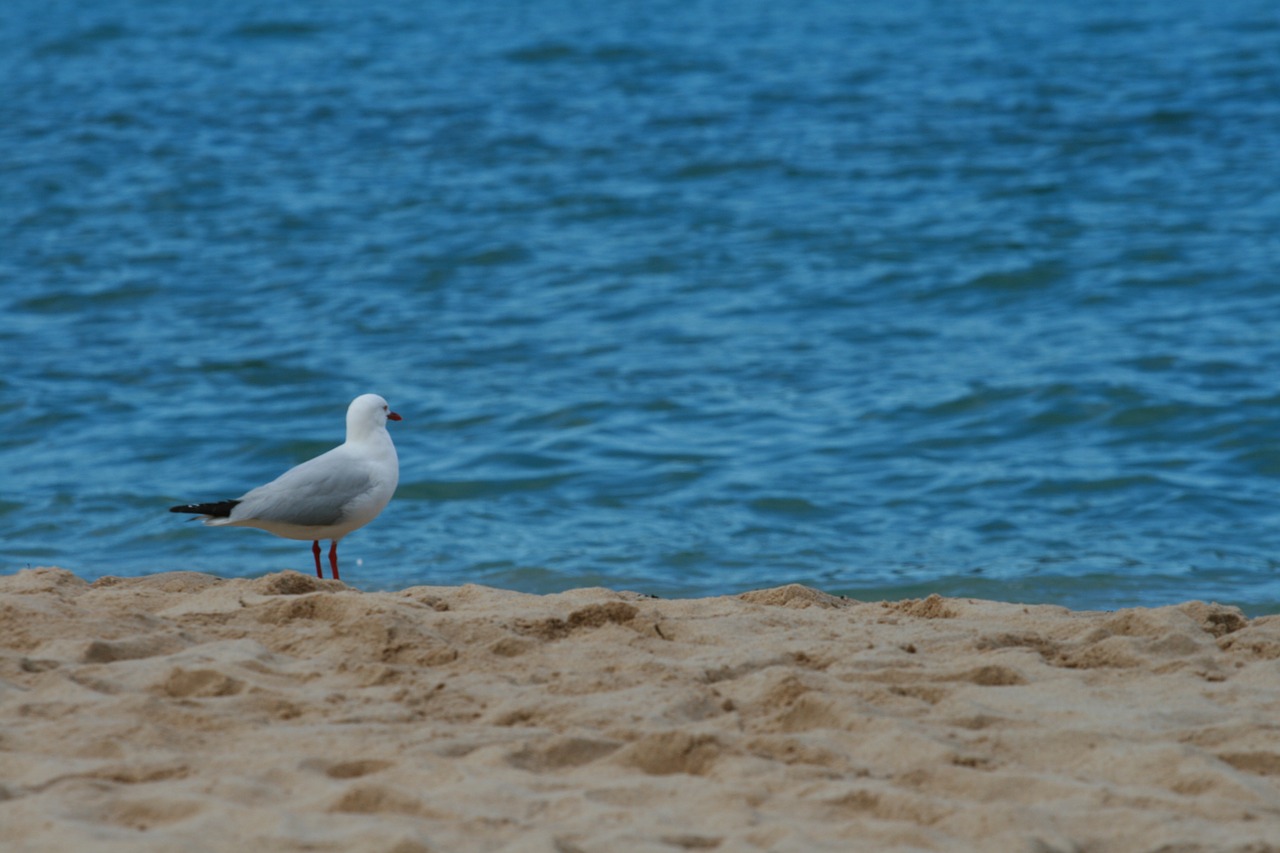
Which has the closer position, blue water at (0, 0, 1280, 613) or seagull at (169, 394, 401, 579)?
seagull at (169, 394, 401, 579)

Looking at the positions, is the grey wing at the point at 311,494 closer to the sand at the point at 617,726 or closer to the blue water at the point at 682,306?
the sand at the point at 617,726

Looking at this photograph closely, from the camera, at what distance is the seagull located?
5547 mm

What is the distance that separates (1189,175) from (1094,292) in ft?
10.7

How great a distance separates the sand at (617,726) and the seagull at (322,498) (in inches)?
35.1

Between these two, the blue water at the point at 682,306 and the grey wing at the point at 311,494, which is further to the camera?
the blue water at the point at 682,306

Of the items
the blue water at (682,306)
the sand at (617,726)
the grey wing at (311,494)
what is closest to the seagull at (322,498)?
the grey wing at (311,494)

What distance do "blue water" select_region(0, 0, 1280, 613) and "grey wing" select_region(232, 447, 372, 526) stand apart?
1359 millimetres

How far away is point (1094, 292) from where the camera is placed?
11.3 m

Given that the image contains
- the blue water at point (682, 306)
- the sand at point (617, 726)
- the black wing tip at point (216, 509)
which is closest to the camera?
the sand at point (617, 726)

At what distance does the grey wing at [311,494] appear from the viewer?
5.54 meters

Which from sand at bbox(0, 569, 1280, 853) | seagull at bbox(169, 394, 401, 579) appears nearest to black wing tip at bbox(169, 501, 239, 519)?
seagull at bbox(169, 394, 401, 579)

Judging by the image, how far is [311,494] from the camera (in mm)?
5598

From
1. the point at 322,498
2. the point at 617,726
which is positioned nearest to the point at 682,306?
the point at 322,498

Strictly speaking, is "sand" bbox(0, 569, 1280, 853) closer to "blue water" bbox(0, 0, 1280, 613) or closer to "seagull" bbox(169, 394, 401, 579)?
"seagull" bbox(169, 394, 401, 579)
